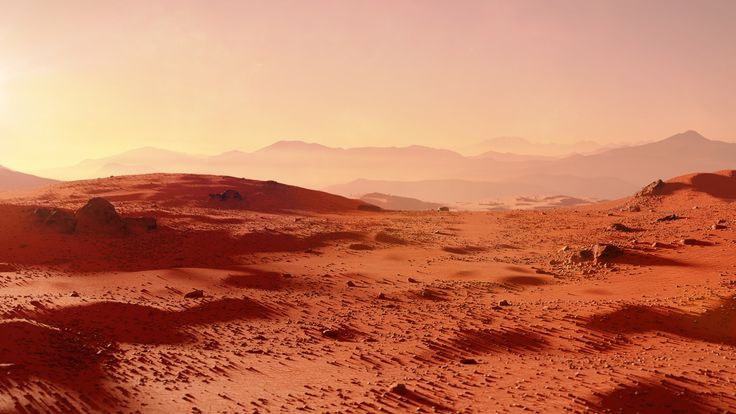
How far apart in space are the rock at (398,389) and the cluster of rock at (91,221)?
1871cm

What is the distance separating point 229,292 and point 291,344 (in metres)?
5.16

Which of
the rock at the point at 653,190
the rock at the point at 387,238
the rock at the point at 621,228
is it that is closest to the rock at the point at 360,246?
the rock at the point at 387,238

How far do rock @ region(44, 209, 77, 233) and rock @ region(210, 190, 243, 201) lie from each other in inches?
521

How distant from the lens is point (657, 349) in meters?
10.2

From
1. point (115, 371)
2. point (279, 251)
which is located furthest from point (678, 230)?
point (115, 371)

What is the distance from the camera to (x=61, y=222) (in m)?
22.3

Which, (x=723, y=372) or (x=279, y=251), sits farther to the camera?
(x=279, y=251)

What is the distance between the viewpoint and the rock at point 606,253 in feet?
59.7

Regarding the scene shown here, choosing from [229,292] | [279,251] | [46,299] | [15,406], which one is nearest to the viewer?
[15,406]

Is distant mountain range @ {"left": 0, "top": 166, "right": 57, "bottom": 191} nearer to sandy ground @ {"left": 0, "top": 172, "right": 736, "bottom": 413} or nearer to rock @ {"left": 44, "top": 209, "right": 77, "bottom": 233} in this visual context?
rock @ {"left": 44, "top": 209, "right": 77, "bottom": 233}

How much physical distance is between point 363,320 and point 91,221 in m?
16.6

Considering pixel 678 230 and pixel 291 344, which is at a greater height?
pixel 678 230

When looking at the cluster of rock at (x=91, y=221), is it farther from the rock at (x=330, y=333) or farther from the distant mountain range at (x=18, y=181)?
the distant mountain range at (x=18, y=181)

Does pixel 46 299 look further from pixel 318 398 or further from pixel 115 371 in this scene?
pixel 318 398
